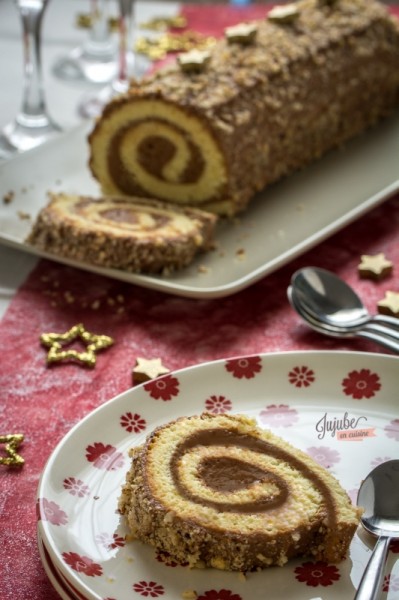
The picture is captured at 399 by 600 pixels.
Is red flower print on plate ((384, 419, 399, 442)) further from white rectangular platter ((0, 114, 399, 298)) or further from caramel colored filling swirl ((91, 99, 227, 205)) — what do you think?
caramel colored filling swirl ((91, 99, 227, 205))

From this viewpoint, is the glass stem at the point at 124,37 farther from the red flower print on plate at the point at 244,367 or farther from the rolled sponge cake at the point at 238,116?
the red flower print on plate at the point at 244,367

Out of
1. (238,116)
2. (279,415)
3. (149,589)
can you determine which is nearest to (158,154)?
(238,116)

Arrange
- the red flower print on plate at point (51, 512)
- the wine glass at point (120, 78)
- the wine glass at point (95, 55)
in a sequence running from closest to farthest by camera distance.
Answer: the red flower print on plate at point (51, 512), the wine glass at point (120, 78), the wine glass at point (95, 55)

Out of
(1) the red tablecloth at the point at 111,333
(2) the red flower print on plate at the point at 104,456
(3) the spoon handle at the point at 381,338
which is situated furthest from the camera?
(3) the spoon handle at the point at 381,338

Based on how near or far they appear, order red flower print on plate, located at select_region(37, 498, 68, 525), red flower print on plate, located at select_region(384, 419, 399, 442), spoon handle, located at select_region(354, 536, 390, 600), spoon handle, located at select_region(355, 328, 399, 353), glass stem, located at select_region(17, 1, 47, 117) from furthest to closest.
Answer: glass stem, located at select_region(17, 1, 47, 117), spoon handle, located at select_region(355, 328, 399, 353), red flower print on plate, located at select_region(384, 419, 399, 442), red flower print on plate, located at select_region(37, 498, 68, 525), spoon handle, located at select_region(354, 536, 390, 600)

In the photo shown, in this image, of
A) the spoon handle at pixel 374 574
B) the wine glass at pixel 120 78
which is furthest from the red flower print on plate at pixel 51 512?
the wine glass at pixel 120 78

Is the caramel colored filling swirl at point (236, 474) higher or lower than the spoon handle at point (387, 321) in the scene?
higher

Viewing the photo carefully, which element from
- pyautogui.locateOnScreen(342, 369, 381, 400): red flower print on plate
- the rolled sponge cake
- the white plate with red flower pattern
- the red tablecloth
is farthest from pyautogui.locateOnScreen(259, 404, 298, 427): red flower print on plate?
the rolled sponge cake
